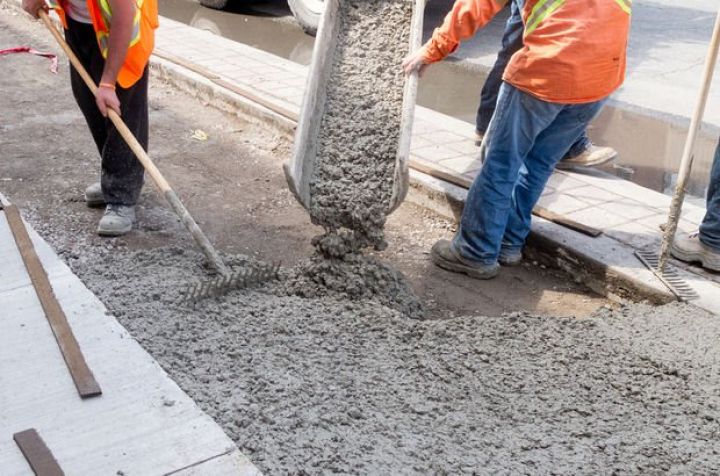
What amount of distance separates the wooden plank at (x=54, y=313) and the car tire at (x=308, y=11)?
5.46 metres

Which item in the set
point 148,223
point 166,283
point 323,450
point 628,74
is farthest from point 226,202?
point 628,74

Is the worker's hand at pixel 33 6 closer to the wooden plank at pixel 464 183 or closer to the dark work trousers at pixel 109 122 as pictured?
the dark work trousers at pixel 109 122

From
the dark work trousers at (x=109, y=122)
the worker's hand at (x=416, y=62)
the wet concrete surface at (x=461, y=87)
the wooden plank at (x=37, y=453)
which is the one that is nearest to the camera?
the wooden plank at (x=37, y=453)

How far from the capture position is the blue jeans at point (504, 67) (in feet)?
16.3

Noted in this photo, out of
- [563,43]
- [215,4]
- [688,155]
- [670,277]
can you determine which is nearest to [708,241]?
[670,277]

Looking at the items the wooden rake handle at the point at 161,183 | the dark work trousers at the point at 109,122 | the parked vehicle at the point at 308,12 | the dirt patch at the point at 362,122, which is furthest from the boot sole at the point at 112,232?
the parked vehicle at the point at 308,12

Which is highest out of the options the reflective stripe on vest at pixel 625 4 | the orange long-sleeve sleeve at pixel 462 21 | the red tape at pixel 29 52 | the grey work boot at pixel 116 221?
the reflective stripe on vest at pixel 625 4

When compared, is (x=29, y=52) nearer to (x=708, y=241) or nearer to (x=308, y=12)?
(x=308, y=12)

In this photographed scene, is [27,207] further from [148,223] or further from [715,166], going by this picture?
[715,166]

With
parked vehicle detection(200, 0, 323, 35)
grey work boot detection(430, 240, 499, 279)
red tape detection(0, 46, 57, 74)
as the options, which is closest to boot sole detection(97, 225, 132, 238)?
grey work boot detection(430, 240, 499, 279)

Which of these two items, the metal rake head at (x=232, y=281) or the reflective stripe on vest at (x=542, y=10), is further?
the reflective stripe on vest at (x=542, y=10)

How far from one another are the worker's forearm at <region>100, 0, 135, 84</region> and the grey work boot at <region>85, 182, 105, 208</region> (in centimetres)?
97

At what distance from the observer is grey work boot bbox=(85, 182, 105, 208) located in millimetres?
4625

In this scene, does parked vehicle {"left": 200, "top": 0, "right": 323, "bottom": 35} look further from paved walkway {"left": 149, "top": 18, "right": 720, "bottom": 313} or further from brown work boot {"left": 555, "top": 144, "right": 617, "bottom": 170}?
brown work boot {"left": 555, "top": 144, "right": 617, "bottom": 170}
